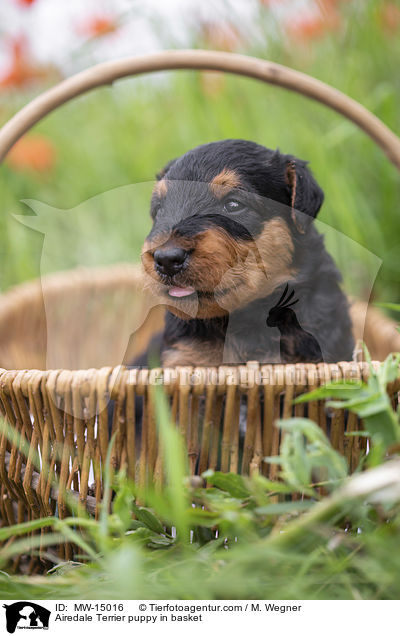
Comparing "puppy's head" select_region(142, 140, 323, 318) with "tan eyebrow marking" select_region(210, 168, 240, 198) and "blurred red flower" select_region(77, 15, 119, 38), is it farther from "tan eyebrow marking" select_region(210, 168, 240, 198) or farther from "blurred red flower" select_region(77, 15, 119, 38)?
"blurred red flower" select_region(77, 15, 119, 38)

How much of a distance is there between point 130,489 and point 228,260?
707mm

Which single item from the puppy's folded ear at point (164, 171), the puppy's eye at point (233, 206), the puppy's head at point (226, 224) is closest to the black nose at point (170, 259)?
the puppy's head at point (226, 224)

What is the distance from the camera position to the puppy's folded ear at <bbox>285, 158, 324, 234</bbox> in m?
1.92

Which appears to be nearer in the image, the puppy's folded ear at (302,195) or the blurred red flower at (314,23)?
the puppy's folded ear at (302,195)

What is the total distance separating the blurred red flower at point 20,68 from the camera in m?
3.26

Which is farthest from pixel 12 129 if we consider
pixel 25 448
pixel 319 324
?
pixel 319 324

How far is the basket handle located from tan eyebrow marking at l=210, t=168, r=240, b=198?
18.2 inches

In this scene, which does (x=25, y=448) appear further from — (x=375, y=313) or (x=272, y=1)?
(x=272, y=1)

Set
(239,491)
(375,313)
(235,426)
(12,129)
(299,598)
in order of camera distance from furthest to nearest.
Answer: (375,313)
(12,129)
(235,426)
(239,491)
(299,598)

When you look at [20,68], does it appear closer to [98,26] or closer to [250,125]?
[98,26]

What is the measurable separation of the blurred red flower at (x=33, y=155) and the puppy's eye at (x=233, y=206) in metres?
1.90

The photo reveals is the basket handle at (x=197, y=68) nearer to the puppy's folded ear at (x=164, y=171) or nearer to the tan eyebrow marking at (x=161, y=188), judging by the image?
the puppy's folded ear at (x=164, y=171)

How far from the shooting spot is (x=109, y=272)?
11.0 feet

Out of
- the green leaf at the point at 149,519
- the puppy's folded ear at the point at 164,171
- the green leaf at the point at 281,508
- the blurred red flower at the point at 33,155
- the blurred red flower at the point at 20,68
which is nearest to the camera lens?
the green leaf at the point at 281,508
